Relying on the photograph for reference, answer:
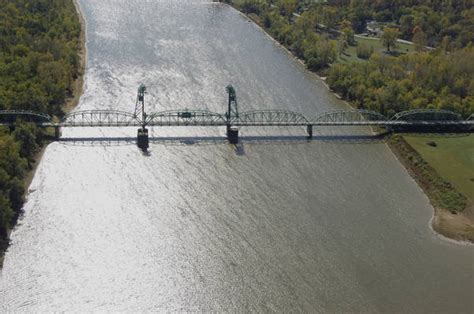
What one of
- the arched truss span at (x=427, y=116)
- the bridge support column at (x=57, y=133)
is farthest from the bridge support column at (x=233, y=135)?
the arched truss span at (x=427, y=116)

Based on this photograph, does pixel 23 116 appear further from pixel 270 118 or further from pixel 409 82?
pixel 409 82

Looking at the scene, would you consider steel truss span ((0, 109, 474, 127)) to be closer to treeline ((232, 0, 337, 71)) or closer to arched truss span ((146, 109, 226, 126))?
arched truss span ((146, 109, 226, 126))

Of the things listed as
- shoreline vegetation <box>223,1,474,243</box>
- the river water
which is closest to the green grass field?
shoreline vegetation <box>223,1,474,243</box>

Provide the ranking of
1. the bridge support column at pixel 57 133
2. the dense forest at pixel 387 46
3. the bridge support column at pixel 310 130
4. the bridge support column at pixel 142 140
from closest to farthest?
the bridge support column at pixel 142 140, the bridge support column at pixel 57 133, the bridge support column at pixel 310 130, the dense forest at pixel 387 46

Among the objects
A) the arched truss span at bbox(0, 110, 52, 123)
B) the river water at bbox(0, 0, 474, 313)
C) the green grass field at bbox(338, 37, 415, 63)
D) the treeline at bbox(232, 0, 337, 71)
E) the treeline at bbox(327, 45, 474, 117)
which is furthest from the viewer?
the green grass field at bbox(338, 37, 415, 63)

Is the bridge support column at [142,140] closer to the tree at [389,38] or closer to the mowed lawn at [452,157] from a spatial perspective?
the mowed lawn at [452,157]
